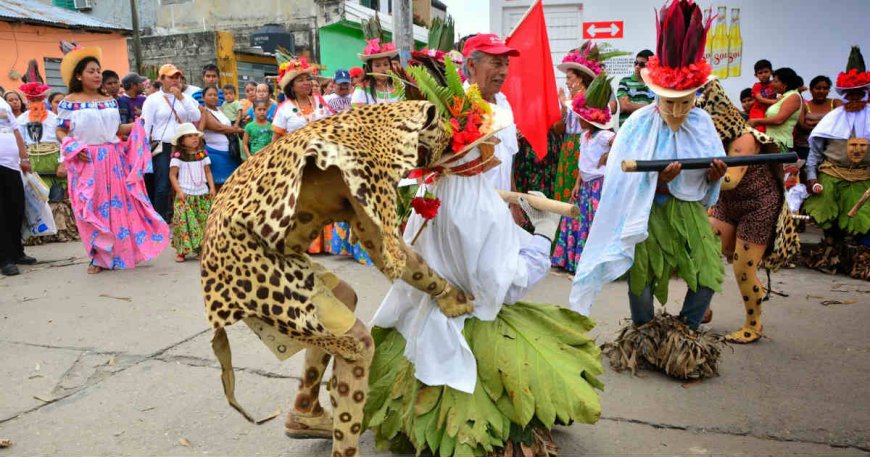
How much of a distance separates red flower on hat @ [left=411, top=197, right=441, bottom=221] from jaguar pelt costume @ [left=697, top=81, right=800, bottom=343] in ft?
7.65

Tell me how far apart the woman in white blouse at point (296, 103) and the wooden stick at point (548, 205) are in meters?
4.58

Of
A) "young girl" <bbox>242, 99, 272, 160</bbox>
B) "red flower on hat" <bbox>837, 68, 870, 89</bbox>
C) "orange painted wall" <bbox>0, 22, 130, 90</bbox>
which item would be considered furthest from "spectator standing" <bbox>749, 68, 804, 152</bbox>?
"orange painted wall" <bbox>0, 22, 130, 90</bbox>

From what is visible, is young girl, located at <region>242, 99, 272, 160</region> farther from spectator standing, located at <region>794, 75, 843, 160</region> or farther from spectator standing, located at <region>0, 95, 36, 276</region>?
spectator standing, located at <region>794, 75, 843, 160</region>

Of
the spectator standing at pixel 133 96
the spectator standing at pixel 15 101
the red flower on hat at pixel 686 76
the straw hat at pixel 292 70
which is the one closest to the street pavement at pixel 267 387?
the red flower on hat at pixel 686 76

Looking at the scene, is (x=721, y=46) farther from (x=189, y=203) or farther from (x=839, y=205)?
(x=189, y=203)

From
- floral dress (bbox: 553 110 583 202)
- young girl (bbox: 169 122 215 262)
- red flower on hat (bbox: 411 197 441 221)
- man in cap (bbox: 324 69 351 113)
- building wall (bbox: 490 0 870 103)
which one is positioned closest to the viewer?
red flower on hat (bbox: 411 197 441 221)

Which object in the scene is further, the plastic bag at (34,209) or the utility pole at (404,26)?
the utility pole at (404,26)

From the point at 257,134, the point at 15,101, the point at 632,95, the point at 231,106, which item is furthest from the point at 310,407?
the point at 15,101

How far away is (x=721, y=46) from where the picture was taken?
10195 millimetres

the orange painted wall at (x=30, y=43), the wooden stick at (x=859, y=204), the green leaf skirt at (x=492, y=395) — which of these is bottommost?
the green leaf skirt at (x=492, y=395)

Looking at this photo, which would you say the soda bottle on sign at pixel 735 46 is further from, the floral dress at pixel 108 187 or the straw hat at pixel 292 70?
the floral dress at pixel 108 187

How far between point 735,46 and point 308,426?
30.4 feet

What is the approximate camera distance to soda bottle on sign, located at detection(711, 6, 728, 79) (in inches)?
396

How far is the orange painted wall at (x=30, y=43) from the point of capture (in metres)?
18.3
